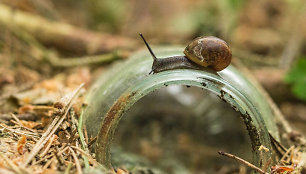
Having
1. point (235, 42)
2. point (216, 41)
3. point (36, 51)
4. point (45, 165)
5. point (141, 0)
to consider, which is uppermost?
point (141, 0)

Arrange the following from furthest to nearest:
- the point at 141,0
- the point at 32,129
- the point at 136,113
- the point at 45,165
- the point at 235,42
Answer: the point at 141,0, the point at 235,42, the point at 136,113, the point at 32,129, the point at 45,165

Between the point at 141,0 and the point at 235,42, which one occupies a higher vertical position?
the point at 141,0

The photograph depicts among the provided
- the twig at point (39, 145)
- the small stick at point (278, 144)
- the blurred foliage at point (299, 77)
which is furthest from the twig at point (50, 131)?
the blurred foliage at point (299, 77)

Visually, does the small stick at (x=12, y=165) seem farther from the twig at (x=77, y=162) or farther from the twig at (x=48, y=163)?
the twig at (x=77, y=162)

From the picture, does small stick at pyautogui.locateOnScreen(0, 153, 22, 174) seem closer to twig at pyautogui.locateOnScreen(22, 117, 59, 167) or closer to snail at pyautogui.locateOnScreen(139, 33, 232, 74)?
twig at pyautogui.locateOnScreen(22, 117, 59, 167)

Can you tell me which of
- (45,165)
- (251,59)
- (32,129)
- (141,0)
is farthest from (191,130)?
(141,0)

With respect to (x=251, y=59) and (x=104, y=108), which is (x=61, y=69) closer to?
(x=104, y=108)

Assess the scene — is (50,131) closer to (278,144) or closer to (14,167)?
(14,167)

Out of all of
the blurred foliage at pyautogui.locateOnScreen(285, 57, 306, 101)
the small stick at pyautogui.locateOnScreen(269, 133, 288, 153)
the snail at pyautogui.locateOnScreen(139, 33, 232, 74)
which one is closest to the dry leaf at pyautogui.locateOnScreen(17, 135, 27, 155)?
the snail at pyautogui.locateOnScreen(139, 33, 232, 74)
